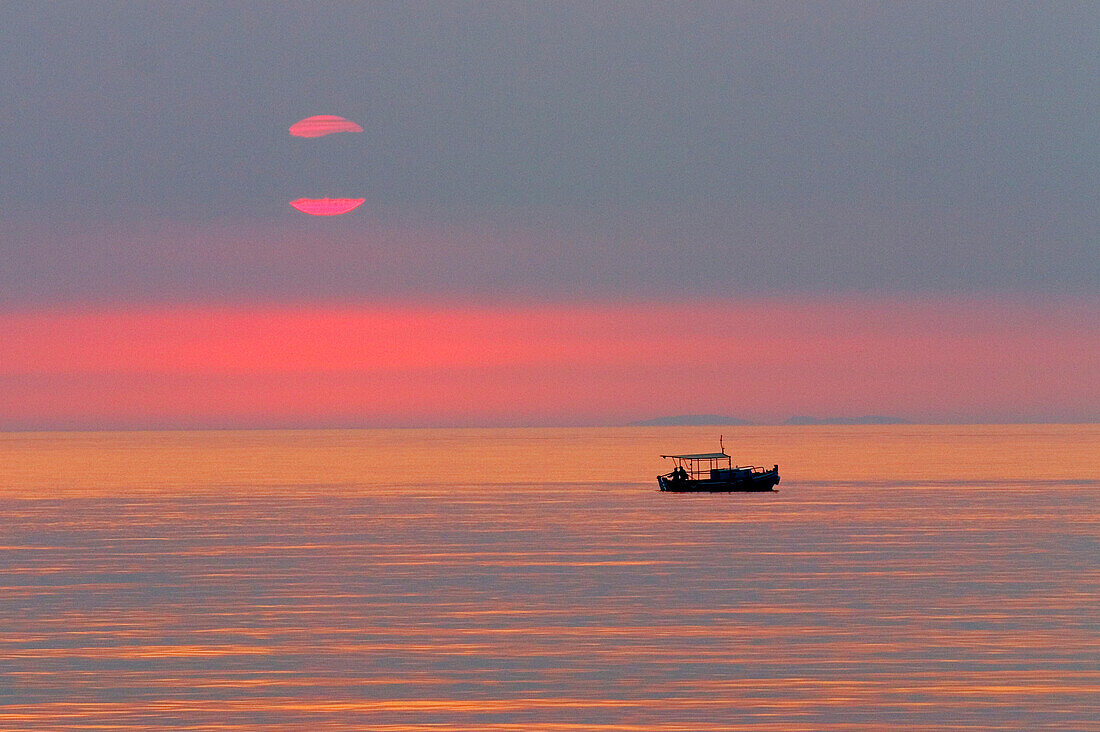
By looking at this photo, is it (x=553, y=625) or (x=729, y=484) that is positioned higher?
(x=729, y=484)

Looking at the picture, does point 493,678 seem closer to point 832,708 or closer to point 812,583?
point 832,708

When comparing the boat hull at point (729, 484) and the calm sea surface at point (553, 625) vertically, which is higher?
the boat hull at point (729, 484)

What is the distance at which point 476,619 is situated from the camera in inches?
2124

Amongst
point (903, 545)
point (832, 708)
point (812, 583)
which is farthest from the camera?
point (903, 545)

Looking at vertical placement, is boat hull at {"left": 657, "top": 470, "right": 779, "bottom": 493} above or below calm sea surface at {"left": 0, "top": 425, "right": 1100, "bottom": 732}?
above

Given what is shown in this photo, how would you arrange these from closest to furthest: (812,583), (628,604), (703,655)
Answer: (703,655) < (628,604) < (812,583)

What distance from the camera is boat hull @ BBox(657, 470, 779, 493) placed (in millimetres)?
156750

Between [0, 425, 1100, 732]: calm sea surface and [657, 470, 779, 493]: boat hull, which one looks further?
[657, 470, 779, 493]: boat hull

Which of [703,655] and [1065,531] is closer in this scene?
[703,655]

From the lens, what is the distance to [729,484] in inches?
6235

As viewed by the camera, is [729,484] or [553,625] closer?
A: [553,625]

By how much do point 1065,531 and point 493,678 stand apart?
65608 millimetres

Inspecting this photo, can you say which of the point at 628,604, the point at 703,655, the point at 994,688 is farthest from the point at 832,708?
the point at 628,604

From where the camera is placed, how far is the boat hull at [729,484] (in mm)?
156750
